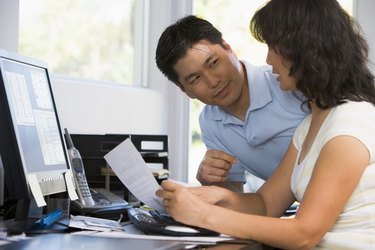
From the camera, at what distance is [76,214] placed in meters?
1.71

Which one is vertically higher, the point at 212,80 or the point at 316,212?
the point at 212,80

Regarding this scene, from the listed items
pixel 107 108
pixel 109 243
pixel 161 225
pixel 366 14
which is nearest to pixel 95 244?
pixel 109 243

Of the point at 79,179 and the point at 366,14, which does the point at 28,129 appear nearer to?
the point at 79,179

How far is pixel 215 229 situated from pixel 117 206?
0.47m

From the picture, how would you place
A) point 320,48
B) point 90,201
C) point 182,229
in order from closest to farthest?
point 182,229, point 320,48, point 90,201

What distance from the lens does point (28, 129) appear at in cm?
153

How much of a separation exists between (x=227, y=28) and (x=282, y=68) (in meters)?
1.82

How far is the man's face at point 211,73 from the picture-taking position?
2.02 metres

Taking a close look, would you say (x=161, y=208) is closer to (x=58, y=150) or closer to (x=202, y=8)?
(x=58, y=150)

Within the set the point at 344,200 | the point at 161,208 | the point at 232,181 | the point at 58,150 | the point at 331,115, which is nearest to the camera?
the point at 344,200

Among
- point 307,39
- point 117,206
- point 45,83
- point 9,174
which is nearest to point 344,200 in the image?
point 307,39

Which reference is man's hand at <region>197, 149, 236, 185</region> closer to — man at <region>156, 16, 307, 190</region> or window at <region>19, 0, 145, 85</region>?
man at <region>156, 16, 307, 190</region>

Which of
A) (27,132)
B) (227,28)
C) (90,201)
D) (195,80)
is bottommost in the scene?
(90,201)

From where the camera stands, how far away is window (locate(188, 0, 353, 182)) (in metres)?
3.31
